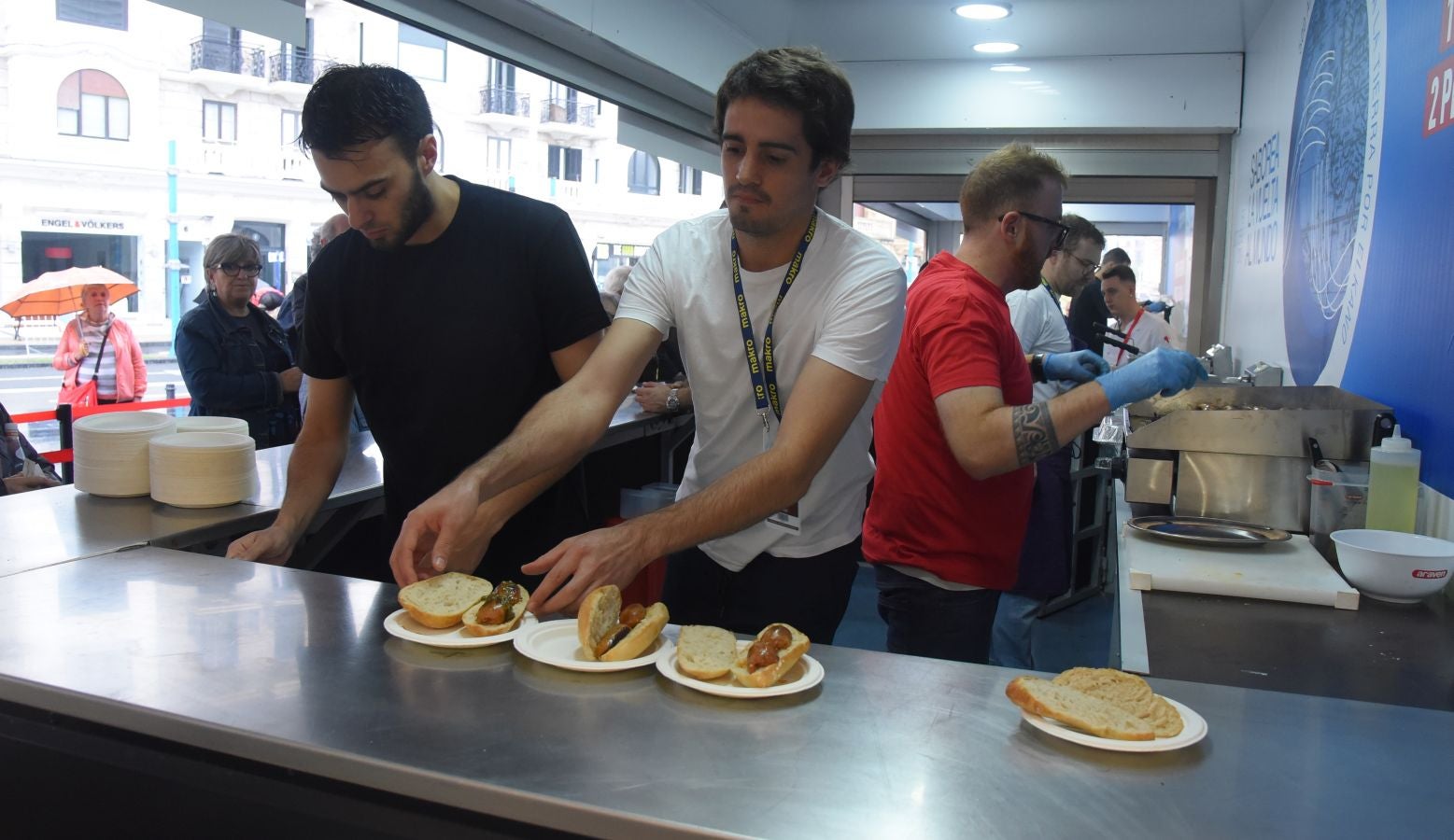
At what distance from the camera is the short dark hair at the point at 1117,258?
18.6ft

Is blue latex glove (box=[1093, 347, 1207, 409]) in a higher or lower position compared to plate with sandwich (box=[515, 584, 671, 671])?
higher

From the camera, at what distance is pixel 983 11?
5020 millimetres

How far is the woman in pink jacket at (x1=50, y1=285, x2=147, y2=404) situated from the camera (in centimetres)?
506

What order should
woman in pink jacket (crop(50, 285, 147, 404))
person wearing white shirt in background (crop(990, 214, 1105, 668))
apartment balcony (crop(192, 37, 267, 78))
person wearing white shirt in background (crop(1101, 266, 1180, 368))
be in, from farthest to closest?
person wearing white shirt in background (crop(1101, 266, 1180, 368)), woman in pink jacket (crop(50, 285, 147, 404)), apartment balcony (crop(192, 37, 267, 78)), person wearing white shirt in background (crop(990, 214, 1105, 668))

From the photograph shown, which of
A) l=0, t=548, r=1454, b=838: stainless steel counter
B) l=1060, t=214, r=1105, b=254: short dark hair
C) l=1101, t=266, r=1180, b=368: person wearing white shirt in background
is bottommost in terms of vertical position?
l=0, t=548, r=1454, b=838: stainless steel counter

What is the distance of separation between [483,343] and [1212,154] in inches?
207

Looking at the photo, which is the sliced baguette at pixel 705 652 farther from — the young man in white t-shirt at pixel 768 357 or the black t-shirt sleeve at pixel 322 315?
the black t-shirt sleeve at pixel 322 315

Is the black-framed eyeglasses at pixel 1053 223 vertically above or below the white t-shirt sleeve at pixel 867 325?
above

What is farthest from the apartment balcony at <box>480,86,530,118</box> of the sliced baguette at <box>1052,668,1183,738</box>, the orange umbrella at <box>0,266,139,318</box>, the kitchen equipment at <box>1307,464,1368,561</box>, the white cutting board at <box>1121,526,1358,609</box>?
the sliced baguette at <box>1052,668,1183,738</box>

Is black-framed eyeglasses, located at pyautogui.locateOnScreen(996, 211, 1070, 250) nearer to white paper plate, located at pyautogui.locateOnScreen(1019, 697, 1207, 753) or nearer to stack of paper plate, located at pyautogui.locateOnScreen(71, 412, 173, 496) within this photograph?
white paper plate, located at pyautogui.locateOnScreen(1019, 697, 1207, 753)

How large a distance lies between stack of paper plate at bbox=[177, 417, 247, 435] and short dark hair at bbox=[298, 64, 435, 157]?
767 millimetres

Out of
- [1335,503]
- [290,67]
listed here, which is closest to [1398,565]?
[1335,503]

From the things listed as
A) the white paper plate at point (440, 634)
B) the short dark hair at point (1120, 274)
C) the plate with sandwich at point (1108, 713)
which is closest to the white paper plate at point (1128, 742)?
the plate with sandwich at point (1108, 713)

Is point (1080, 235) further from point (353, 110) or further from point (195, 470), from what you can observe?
point (195, 470)
